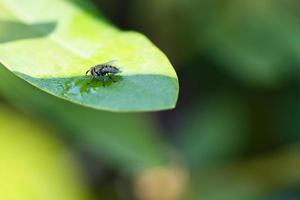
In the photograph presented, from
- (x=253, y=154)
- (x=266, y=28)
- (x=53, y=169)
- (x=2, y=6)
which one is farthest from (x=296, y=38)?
(x=2, y=6)

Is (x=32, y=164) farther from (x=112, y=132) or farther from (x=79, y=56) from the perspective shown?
(x=79, y=56)

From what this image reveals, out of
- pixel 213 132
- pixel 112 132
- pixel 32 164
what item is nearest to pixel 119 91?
pixel 112 132

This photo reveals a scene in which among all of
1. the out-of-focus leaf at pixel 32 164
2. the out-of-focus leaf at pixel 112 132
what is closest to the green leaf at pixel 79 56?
the out-of-focus leaf at pixel 112 132

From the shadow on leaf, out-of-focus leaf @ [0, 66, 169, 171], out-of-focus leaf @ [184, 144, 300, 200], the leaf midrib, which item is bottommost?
out-of-focus leaf @ [184, 144, 300, 200]

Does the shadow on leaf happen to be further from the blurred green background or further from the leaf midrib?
the blurred green background

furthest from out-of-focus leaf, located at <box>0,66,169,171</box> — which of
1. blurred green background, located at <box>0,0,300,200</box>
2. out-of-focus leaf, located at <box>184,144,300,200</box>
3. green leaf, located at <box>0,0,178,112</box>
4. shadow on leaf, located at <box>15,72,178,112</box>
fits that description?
shadow on leaf, located at <box>15,72,178,112</box>

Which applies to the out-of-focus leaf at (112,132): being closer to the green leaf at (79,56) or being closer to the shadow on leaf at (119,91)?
the green leaf at (79,56)
